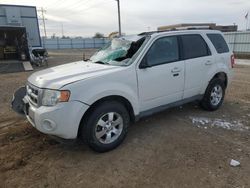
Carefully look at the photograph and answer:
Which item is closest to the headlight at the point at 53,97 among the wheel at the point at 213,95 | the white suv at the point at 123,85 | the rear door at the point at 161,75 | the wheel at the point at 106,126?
the white suv at the point at 123,85

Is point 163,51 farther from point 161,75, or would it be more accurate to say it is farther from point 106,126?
point 106,126

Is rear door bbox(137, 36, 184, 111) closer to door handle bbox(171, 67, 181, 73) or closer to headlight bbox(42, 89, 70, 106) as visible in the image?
door handle bbox(171, 67, 181, 73)

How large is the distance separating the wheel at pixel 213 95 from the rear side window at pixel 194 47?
0.73m

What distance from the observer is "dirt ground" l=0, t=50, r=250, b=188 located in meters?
2.95

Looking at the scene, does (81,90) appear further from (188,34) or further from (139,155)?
(188,34)

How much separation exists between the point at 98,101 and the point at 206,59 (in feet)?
8.90

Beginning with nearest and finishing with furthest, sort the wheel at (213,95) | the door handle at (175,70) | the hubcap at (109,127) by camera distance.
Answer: the hubcap at (109,127) → the door handle at (175,70) → the wheel at (213,95)

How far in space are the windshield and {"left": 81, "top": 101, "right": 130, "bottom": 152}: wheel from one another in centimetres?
82

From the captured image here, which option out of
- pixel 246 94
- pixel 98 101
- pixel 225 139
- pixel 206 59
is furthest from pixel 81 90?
pixel 246 94

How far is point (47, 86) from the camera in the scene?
10.6 ft

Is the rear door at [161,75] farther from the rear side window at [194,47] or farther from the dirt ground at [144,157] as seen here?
the dirt ground at [144,157]

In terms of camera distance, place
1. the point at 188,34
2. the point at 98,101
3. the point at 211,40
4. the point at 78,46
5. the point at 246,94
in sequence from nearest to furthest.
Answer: the point at 98,101, the point at 188,34, the point at 211,40, the point at 246,94, the point at 78,46

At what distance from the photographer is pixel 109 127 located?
3.60m

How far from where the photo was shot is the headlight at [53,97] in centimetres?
311
